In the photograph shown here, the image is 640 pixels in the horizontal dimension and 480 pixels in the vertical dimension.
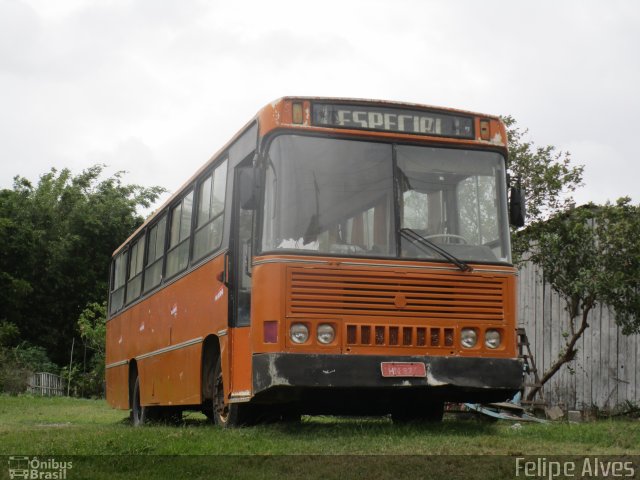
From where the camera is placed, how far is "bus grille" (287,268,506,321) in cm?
961

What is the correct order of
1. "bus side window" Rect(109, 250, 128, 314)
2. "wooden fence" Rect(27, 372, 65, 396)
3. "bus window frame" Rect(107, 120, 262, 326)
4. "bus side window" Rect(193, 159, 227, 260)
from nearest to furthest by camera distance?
"bus window frame" Rect(107, 120, 262, 326) < "bus side window" Rect(193, 159, 227, 260) < "bus side window" Rect(109, 250, 128, 314) < "wooden fence" Rect(27, 372, 65, 396)

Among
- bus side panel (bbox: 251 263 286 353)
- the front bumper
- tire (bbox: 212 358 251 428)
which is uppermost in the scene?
bus side panel (bbox: 251 263 286 353)

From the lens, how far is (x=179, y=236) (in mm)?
14055

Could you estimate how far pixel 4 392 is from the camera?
3575cm

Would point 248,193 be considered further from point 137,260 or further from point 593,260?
point 137,260

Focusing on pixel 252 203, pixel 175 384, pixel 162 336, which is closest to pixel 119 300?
pixel 162 336

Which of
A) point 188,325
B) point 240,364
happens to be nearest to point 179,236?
point 188,325

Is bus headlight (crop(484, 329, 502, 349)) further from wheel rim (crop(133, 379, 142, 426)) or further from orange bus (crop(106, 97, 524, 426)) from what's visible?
wheel rim (crop(133, 379, 142, 426))

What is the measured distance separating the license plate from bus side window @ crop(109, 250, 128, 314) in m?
10.4

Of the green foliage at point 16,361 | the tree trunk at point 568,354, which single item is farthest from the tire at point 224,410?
the green foliage at point 16,361

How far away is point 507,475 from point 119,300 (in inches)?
545

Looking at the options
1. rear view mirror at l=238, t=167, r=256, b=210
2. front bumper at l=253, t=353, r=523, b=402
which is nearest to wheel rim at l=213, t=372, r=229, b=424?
front bumper at l=253, t=353, r=523, b=402

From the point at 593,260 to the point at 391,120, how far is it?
23.2ft

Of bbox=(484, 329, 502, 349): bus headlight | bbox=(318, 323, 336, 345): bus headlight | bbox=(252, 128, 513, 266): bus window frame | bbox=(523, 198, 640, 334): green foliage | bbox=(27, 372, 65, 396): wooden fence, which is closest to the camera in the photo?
bbox=(318, 323, 336, 345): bus headlight
